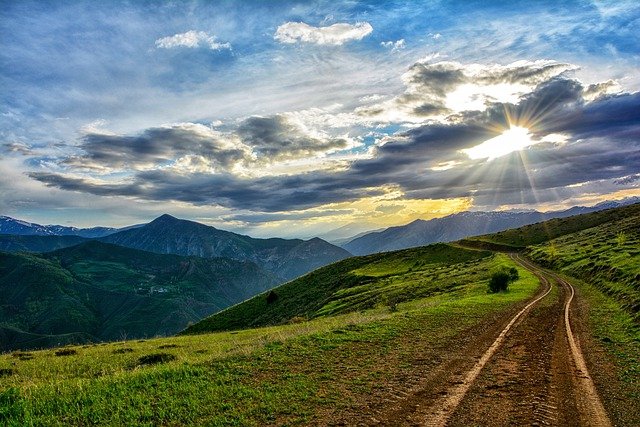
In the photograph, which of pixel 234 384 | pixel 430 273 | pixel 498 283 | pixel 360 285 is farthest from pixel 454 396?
pixel 360 285

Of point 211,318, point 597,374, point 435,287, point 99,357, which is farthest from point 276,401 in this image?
point 211,318

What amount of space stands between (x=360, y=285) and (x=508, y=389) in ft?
264

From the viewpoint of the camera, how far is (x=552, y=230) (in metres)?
155

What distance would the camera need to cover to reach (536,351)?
69.1ft

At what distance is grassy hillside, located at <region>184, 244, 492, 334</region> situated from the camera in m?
69.1

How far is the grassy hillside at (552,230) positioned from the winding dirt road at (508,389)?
127 m

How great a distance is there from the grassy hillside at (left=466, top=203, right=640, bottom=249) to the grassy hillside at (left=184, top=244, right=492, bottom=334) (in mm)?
28018

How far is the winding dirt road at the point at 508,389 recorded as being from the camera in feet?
39.9

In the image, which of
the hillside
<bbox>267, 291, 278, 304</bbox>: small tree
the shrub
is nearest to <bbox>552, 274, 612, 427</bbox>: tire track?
the hillside

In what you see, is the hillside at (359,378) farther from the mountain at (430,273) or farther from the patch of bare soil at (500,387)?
the mountain at (430,273)

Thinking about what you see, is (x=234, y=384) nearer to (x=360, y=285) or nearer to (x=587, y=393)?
(x=587, y=393)

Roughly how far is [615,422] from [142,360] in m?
25.7

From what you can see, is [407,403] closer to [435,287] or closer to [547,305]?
[547,305]

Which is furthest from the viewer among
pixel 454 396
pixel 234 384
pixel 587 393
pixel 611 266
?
pixel 611 266
